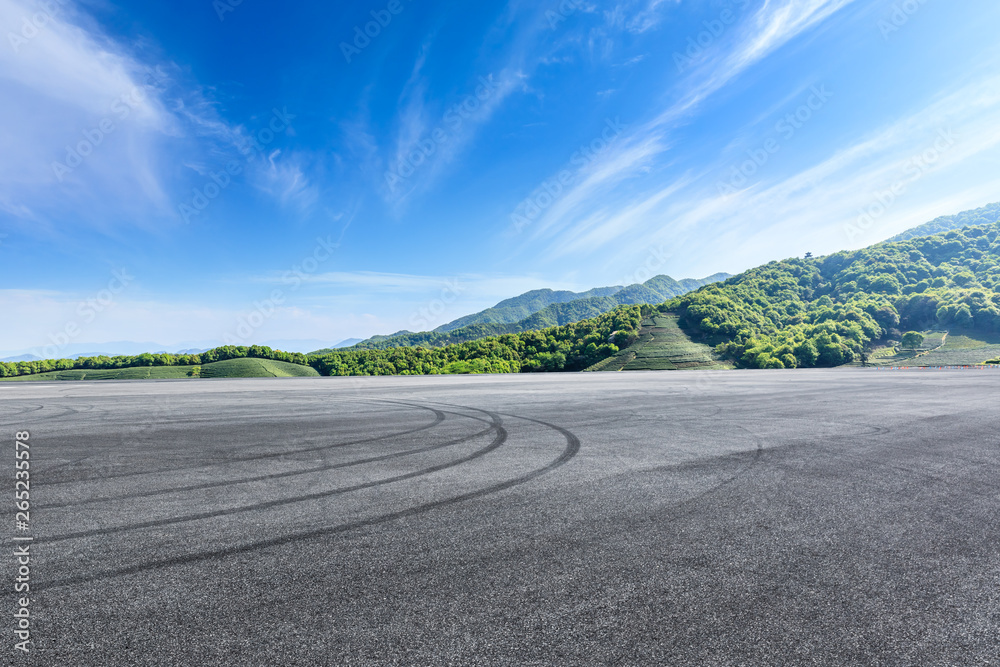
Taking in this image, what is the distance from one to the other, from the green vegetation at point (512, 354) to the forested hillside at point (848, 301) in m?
24.3

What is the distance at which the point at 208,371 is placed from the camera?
95938mm

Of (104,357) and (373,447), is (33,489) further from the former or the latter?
(104,357)

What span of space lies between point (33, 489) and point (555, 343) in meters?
121

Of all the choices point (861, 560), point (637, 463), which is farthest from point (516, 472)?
point (861, 560)

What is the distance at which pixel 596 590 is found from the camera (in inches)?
133

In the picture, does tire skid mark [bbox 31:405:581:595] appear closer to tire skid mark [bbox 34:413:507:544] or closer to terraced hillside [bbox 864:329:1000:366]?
tire skid mark [bbox 34:413:507:544]

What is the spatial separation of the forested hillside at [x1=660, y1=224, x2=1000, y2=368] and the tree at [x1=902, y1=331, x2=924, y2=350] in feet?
21.5

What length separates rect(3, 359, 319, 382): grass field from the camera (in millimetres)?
86500

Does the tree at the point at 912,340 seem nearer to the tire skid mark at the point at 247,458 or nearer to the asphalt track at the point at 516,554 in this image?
the asphalt track at the point at 516,554

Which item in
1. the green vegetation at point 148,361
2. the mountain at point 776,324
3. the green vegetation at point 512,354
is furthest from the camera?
the mountain at point 776,324

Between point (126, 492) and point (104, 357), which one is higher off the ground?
point (104, 357)

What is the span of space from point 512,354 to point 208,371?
70.5m

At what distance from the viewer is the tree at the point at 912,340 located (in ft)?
311

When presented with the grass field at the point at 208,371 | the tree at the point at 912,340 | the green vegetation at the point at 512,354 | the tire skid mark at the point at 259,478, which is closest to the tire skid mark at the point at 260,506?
the tire skid mark at the point at 259,478
